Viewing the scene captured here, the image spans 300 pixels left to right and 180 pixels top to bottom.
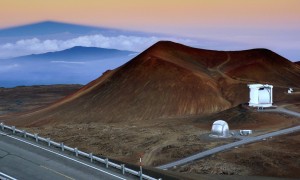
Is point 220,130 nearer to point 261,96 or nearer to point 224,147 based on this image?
point 224,147

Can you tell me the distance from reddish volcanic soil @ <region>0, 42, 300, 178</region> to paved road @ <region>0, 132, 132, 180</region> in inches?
476

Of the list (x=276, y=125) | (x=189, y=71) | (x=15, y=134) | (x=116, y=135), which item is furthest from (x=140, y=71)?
(x=15, y=134)

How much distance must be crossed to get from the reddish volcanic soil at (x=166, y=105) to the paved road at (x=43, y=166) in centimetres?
1209

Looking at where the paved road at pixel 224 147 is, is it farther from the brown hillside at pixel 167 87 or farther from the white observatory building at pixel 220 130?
the brown hillside at pixel 167 87

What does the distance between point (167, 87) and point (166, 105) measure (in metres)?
8.29

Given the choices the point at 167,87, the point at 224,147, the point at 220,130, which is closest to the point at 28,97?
the point at 167,87

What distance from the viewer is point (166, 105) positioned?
289 feet

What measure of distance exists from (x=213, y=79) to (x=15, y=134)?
69292 mm

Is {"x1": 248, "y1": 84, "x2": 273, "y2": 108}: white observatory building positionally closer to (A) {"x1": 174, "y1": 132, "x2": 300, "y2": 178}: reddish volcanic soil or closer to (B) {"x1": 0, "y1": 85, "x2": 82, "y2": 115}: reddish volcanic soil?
(A) {"x1": 174, "y1": 132, "x2": 300, "y2": 178}: reddish volcanic soil

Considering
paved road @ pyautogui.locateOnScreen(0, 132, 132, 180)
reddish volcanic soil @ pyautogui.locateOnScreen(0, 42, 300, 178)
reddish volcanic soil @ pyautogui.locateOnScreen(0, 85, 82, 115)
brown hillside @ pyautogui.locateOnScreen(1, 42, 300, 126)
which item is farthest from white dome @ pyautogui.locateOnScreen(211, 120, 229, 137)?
reddish volcanic soil @ pyautogui.locateOnScreen(0, 85, 82, 115)

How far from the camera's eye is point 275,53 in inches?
5010

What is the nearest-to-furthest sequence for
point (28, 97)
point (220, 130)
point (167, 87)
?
point (220, 130)
point (167, 87)
point (28, 97)

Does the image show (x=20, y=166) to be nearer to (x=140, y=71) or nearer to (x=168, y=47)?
(x=140, y=71)

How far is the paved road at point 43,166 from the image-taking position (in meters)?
28.8
